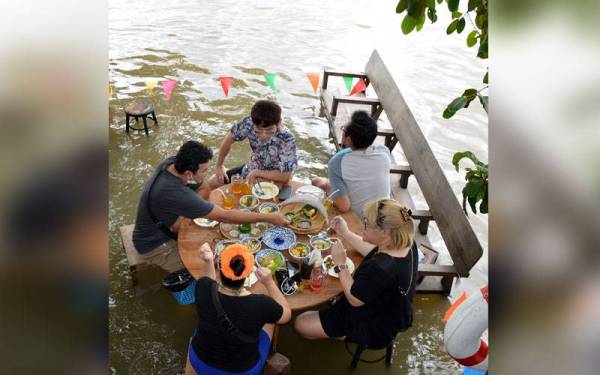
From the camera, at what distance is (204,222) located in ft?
12.9

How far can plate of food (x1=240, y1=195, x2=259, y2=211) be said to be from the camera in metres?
4.19

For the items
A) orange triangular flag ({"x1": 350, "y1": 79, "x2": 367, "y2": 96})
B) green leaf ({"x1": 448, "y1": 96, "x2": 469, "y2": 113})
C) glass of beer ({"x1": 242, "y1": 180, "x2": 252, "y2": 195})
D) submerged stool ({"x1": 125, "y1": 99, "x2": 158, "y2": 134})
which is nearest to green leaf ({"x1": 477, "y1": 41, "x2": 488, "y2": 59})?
green leaf ({"x1": 448, "y1": 96, "x2": 469, "y2": 113})

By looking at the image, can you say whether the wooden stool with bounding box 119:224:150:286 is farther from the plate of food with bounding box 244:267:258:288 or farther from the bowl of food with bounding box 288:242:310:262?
the bowl of food with bounding box 288:242:310:262

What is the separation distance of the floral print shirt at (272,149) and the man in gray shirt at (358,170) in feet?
1.67

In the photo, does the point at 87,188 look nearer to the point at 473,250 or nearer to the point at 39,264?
the point at 39,264

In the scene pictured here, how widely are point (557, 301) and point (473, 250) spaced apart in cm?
361

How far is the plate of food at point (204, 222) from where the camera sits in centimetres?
389

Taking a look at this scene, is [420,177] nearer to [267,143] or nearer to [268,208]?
[267,143]

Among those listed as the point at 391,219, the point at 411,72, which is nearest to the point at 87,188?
the point at 391,219

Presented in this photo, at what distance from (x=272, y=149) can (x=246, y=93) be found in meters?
3.76

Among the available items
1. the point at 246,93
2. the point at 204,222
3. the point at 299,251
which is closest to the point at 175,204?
the point at 204,222

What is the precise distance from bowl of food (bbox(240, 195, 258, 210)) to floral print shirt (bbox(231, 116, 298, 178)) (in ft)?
1.64

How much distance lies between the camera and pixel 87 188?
0.49m

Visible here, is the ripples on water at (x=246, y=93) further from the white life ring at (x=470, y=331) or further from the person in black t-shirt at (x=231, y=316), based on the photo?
the white life ring at (x=470, y=331)
